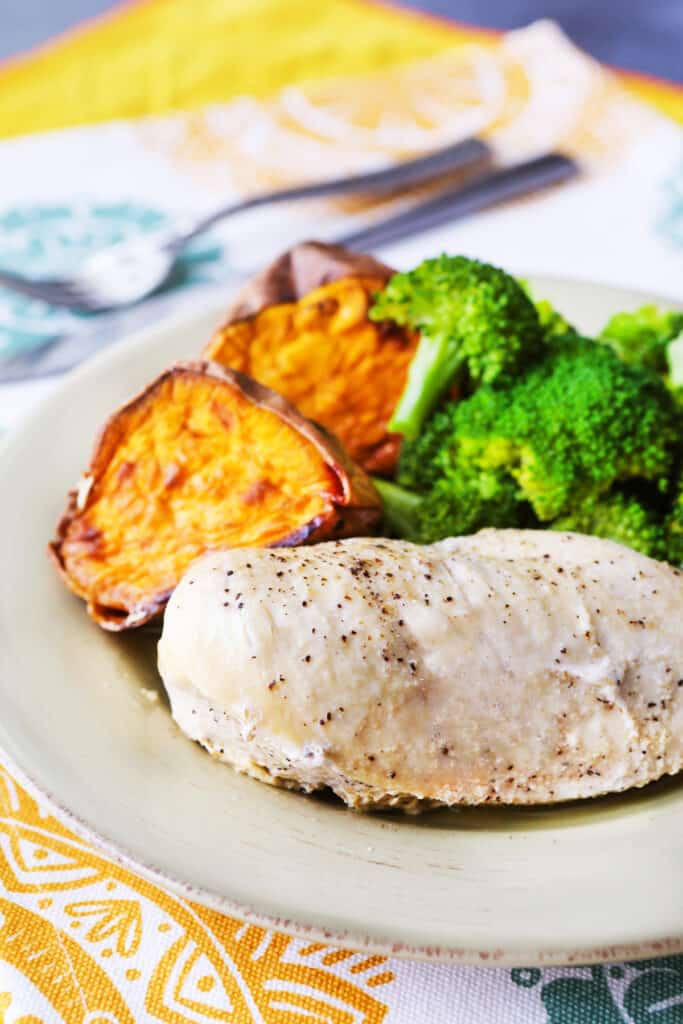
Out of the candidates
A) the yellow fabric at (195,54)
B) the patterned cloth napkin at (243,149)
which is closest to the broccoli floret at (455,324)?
the patterned cloth napkin at (243,149)

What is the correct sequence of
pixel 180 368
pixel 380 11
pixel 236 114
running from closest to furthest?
1. pixel 180 368
2. pixel 236 114
3. pixel 380 11

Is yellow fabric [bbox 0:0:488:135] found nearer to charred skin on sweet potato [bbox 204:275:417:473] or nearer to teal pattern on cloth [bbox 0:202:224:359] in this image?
teal pattern on cloth [bbox 0:202:224:359]

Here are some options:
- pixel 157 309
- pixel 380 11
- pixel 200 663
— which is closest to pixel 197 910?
pixel 200 663

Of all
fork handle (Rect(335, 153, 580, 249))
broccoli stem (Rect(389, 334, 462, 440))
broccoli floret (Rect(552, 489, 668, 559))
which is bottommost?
broccoli floret (Rect(552, 489, 668, 559))

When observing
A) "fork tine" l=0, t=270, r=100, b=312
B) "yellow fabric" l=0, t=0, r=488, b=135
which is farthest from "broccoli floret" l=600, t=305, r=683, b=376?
"yellow fabric" l=0, t=0, r=488, b=135

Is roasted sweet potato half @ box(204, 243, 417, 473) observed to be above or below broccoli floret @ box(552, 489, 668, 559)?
above

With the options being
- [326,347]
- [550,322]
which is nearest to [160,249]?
[326,347]

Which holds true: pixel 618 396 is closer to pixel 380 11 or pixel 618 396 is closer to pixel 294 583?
pixel 294 583

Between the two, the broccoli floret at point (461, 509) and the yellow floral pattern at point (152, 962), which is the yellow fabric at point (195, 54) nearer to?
the broccoli floret at point (461, 509)
